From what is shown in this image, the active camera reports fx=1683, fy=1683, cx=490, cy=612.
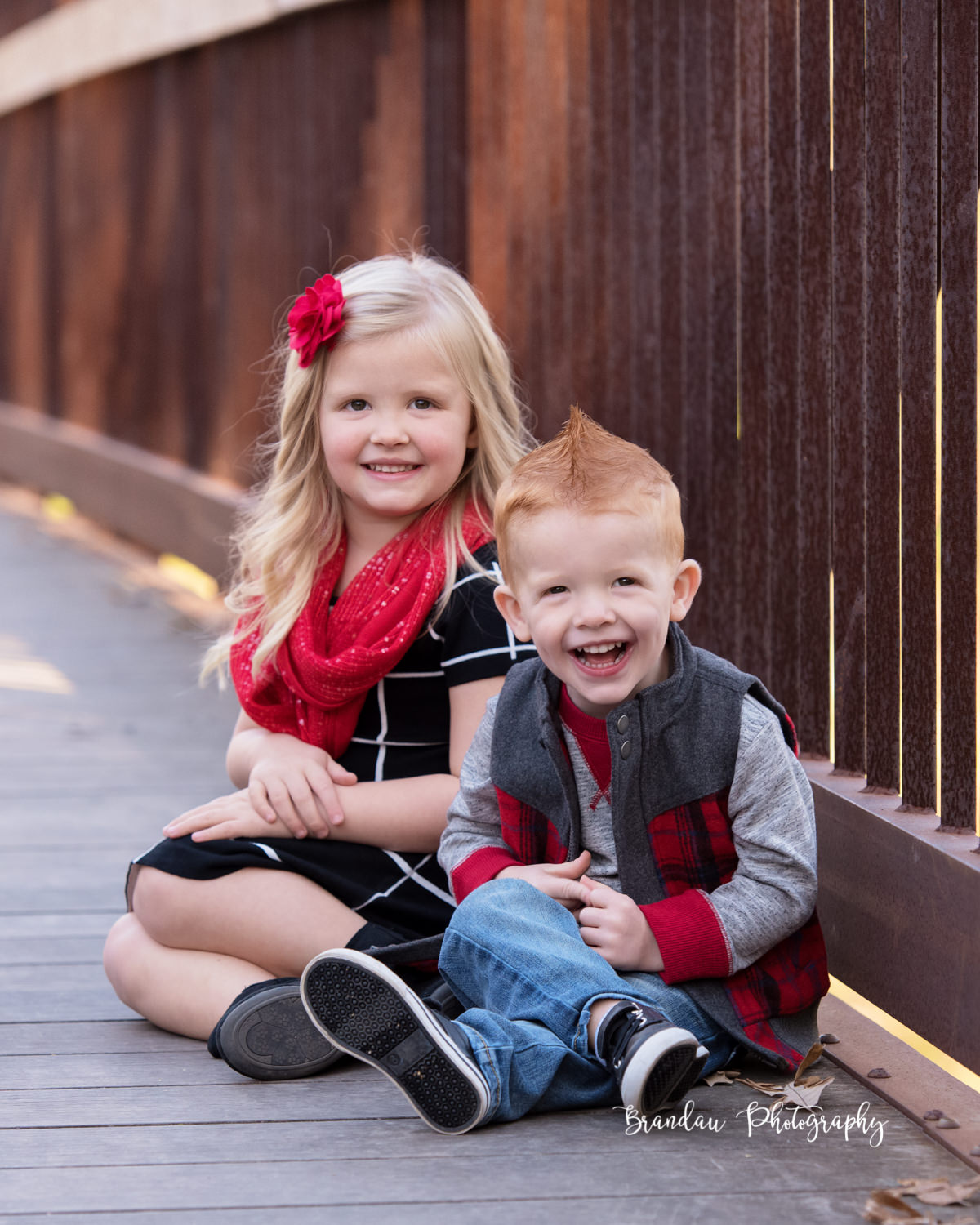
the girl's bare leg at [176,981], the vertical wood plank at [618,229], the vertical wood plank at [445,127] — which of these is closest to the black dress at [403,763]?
→ the girl's bare leg at [176,981]

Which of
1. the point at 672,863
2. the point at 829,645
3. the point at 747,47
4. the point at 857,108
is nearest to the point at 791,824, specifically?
the point at 672,863

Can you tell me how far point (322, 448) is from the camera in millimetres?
2891

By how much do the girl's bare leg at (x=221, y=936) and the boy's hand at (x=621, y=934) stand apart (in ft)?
1.67

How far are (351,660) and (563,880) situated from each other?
581mm

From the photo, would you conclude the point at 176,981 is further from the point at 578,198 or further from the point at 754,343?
the point at 578,198

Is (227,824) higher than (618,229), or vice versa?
(618,229)

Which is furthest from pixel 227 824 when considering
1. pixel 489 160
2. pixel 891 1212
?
pixel 489 160

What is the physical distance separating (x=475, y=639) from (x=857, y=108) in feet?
3.31

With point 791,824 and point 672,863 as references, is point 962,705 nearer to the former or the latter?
point 791,824

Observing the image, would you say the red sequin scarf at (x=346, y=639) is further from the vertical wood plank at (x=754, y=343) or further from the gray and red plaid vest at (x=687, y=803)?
the vertical wood plank at (x=754, y=343)

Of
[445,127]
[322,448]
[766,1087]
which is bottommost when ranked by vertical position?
[766,1087]

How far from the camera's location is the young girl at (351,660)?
2596 millimetres

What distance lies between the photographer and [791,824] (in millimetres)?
2217

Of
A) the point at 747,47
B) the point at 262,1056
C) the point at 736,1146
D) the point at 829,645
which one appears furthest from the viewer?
the point at 747,47
